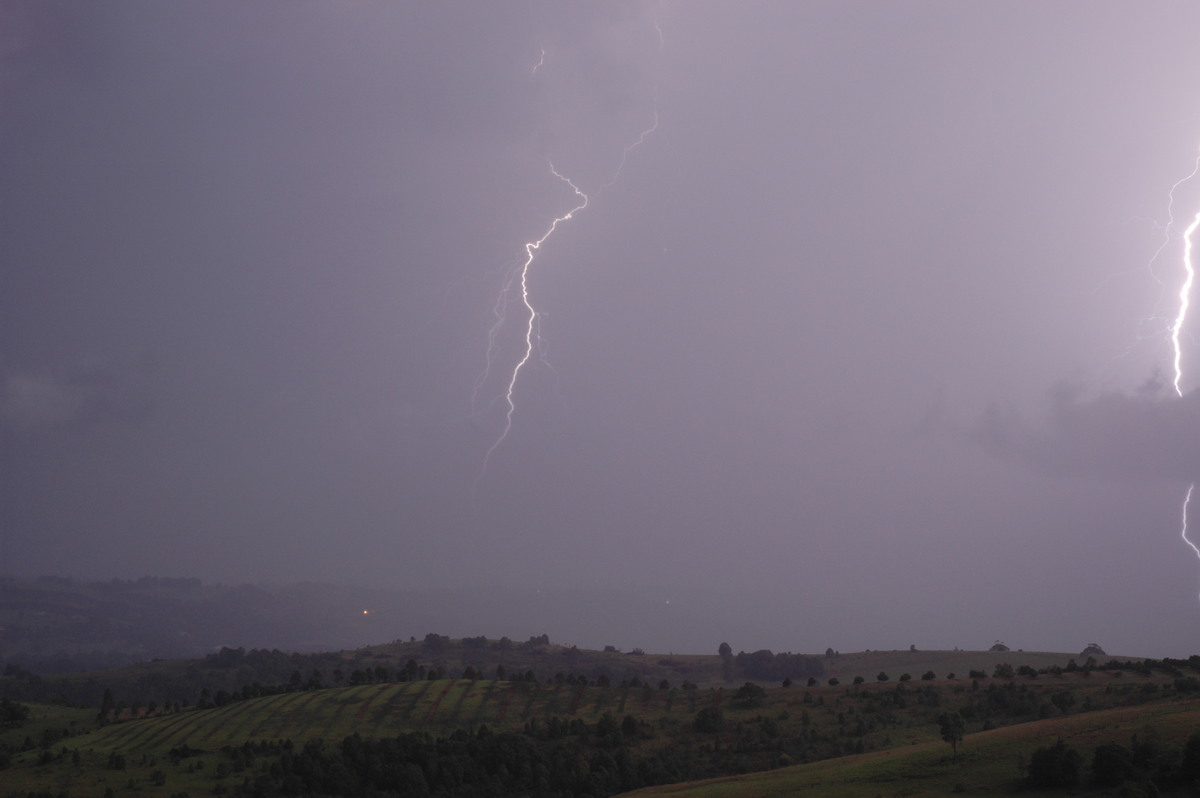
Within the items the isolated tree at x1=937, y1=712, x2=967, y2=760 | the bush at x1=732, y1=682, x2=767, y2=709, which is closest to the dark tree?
the bush at x1=732, y1=682, x2=767, y2=709

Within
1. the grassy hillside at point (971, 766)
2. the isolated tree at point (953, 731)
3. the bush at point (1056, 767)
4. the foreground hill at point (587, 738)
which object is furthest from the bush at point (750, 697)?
the bush at point (1056, 767)

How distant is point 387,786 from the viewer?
3659 cm

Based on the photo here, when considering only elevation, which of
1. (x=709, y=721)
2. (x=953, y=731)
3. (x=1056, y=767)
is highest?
(x=953, y=731)

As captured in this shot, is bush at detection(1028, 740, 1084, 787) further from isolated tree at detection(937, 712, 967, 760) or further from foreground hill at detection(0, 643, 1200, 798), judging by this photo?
isolated tree at detection(937, 712, 967, 760)

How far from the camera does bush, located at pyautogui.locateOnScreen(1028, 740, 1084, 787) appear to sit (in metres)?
20.5

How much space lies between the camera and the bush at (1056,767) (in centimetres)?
2047

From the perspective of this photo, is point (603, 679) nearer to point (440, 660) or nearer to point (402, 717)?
point (402, 717)

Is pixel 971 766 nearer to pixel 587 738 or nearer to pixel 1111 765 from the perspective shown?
pixel 1111 765

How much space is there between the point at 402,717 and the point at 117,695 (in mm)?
70184

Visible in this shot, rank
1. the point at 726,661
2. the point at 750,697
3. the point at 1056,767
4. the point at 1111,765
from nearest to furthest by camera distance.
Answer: the point at 1111,765 < the point at 1056,767 < the point at 750,697 < the point at 726,661

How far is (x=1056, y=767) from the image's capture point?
2077 centimetres

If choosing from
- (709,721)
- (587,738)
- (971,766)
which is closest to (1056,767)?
(971,766)

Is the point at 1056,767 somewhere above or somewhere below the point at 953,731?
below

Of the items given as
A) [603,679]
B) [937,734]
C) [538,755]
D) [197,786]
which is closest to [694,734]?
[538,755]
